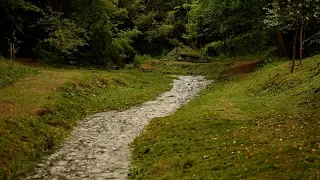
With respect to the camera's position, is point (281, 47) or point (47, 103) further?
point (281, 47)

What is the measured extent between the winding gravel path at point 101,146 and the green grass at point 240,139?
0.80m

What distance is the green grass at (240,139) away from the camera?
11977mm

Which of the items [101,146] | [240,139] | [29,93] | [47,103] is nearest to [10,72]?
[29,93]

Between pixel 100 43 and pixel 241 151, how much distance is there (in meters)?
36.2

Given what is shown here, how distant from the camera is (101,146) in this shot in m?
17.6

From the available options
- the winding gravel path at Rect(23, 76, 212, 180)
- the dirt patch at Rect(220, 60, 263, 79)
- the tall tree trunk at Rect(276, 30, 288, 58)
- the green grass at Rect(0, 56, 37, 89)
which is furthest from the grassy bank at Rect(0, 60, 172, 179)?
the tall tree trunk at Rect(276, 30, 288, 58)

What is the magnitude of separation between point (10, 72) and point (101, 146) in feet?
54.9

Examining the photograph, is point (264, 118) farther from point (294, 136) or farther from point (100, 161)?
point (100, 161)

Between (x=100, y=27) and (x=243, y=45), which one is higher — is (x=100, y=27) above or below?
above

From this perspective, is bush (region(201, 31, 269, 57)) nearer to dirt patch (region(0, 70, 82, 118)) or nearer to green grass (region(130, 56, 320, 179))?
green grass (region(130, 56, 320, 179))

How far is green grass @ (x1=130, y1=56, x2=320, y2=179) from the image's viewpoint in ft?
39.3

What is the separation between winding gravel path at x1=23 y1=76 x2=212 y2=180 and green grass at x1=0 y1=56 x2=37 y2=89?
323 inches

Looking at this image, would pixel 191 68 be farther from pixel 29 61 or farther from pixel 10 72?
pixel 10 72

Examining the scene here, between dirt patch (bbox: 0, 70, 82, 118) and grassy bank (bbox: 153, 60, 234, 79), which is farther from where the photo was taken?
grassy bank (bbox: 153, 60, 234, 79)
